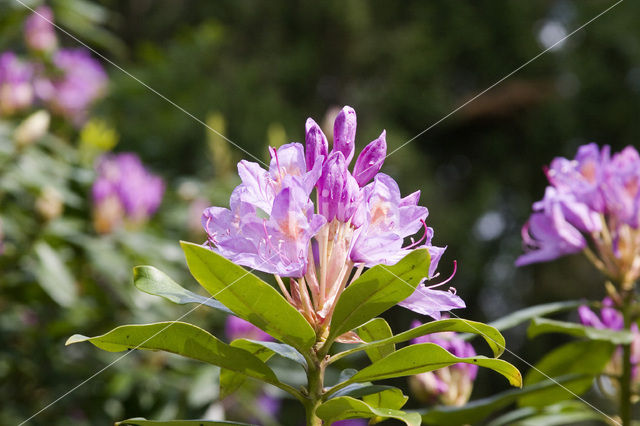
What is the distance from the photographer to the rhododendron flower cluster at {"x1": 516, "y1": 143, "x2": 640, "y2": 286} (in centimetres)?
93

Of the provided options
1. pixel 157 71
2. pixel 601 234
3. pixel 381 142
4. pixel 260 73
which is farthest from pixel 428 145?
pixel 381 142

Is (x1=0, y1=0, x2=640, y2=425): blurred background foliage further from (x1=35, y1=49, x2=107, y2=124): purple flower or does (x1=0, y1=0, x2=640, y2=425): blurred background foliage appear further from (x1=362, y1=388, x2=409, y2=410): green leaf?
(x1=362, y1=388, x2=409, y2=410): green leaf

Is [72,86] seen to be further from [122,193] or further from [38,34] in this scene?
[122,193]

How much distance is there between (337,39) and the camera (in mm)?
5023

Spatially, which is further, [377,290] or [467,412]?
[467,412]

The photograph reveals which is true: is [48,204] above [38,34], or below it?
below

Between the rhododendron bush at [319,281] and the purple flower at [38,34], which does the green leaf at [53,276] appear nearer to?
the purple flower at [38,34]

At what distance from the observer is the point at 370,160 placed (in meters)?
0.62

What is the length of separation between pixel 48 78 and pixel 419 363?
89.9 inches

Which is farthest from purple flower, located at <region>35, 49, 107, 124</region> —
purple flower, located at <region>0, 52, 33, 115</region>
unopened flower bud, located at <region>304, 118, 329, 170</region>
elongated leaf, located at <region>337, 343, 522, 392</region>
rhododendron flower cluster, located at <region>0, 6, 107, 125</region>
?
elongated leaf, located at <region>337, 343, 522, 392</region>

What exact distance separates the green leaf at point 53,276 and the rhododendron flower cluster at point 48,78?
57 cm

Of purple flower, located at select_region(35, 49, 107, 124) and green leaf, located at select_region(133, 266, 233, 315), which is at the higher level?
purple flower, located at select_region(35, 49, 107, 124)

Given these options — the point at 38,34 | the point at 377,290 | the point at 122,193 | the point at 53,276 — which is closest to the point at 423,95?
the point at 38,34

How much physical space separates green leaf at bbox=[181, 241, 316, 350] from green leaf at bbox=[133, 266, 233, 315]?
0.03m
